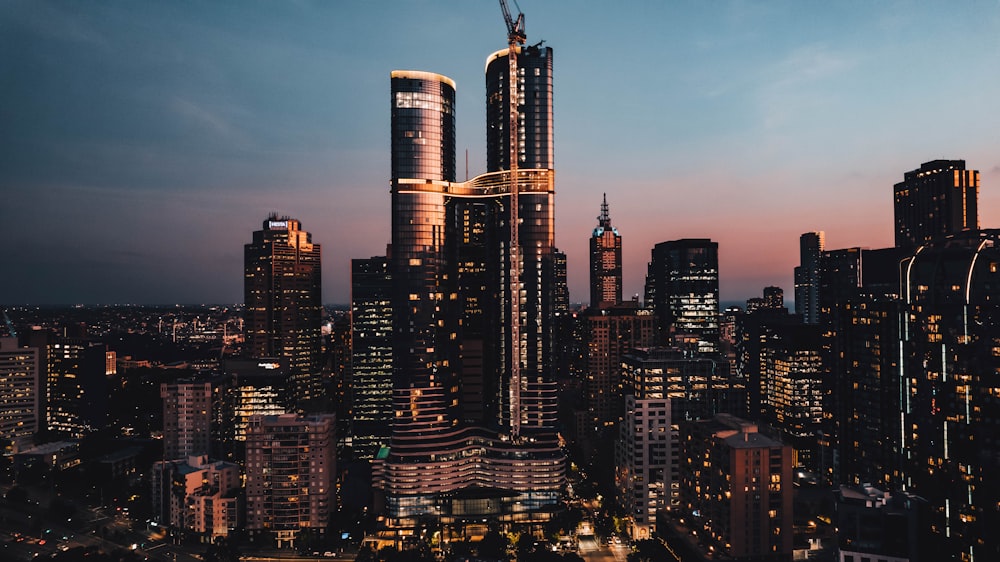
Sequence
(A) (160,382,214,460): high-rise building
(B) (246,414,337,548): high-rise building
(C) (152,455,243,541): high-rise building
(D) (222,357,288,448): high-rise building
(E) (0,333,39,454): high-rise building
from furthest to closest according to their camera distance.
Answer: (E) (0,333,39,454): high-rise building
(D) (222,357,288,448): high-rise building
(A) (160,382,214,460): high-rise building
(C) (152,455,243,541): high-rise building
(B) (246,414,337,548): high-rise building

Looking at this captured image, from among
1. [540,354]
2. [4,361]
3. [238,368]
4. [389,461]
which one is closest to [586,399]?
[540,354]

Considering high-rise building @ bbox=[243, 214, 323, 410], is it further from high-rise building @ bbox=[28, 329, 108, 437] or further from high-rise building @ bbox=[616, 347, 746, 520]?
high-rise building @ bbox=[616, 347, 746, 520]

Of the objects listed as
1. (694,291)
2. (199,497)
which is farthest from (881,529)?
(694,291)

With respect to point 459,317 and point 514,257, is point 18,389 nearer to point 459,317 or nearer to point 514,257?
point 459,317

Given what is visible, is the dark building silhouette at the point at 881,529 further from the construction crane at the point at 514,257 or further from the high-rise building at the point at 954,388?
the construction crane at the point at 514,257

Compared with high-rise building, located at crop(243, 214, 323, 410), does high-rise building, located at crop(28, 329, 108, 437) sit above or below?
below

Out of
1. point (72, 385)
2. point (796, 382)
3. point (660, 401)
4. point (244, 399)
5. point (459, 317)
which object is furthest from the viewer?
point (72, 385)

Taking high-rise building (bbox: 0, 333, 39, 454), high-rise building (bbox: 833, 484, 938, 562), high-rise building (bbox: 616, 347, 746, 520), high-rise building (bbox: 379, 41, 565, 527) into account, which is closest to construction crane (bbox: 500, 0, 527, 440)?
high-rise building (bbox: 379, 41, 565, 527)

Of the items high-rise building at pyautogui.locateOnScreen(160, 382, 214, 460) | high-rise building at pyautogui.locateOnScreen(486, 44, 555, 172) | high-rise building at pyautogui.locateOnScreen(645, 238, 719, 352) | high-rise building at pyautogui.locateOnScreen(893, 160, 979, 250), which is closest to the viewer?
high-rise building at pyautogui.locateOnScreen(486, 44, 555, 172)

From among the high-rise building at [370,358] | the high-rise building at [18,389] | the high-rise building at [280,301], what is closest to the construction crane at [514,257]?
the high-rise building at [370,358]
